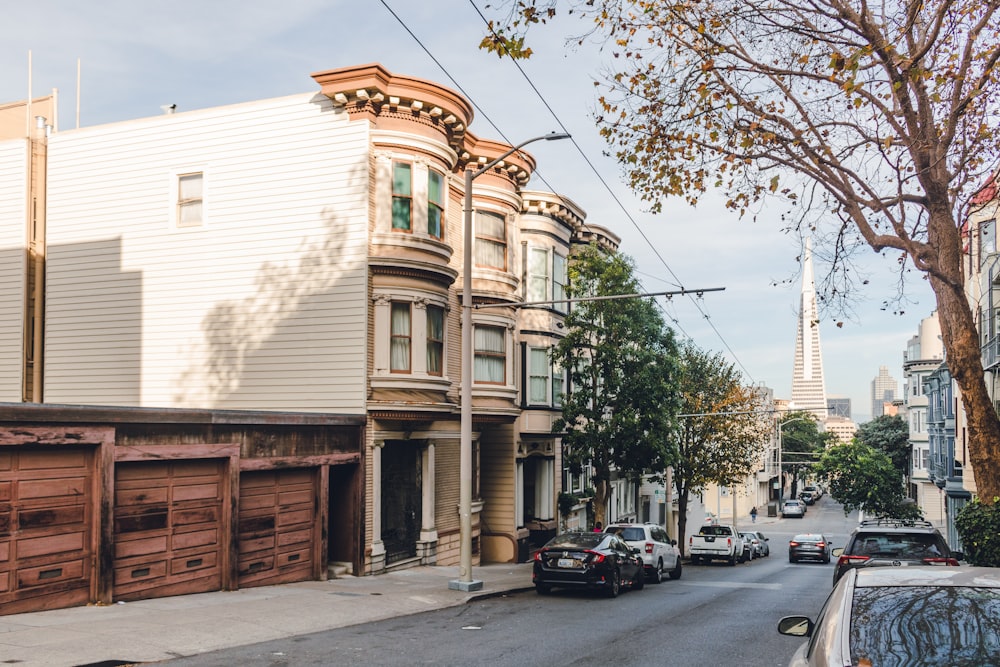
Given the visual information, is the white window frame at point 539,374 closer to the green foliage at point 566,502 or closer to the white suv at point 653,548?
the green foliage at point 566,502

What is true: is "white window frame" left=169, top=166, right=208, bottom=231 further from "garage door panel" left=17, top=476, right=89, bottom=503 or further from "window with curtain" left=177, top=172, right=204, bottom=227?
"garage door panel" left=17, top=476, right=89, bottom=503

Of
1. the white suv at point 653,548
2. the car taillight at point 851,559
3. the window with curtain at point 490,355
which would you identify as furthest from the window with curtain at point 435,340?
the car taillight at point 851,559

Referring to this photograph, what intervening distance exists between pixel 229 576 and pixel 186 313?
9.66 metres

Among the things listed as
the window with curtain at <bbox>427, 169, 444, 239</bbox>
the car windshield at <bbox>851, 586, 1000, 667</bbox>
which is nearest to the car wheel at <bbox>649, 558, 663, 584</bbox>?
the window with curtain at <bbox>427, 169, 444, 239</bbox>

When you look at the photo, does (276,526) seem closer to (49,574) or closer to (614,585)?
(49,574)

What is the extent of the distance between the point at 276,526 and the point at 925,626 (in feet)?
52.2

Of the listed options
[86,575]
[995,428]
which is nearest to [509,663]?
[86,575]

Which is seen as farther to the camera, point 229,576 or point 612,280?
point 612,280

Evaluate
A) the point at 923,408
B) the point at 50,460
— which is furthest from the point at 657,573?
the point at 923,408

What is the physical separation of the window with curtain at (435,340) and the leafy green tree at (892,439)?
7589 centimetres

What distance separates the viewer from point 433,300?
76.5 ft

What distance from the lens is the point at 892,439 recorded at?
90.6 meters

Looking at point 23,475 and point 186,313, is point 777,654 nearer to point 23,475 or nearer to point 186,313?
point 23,475

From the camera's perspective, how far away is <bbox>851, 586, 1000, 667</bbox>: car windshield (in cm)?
437
